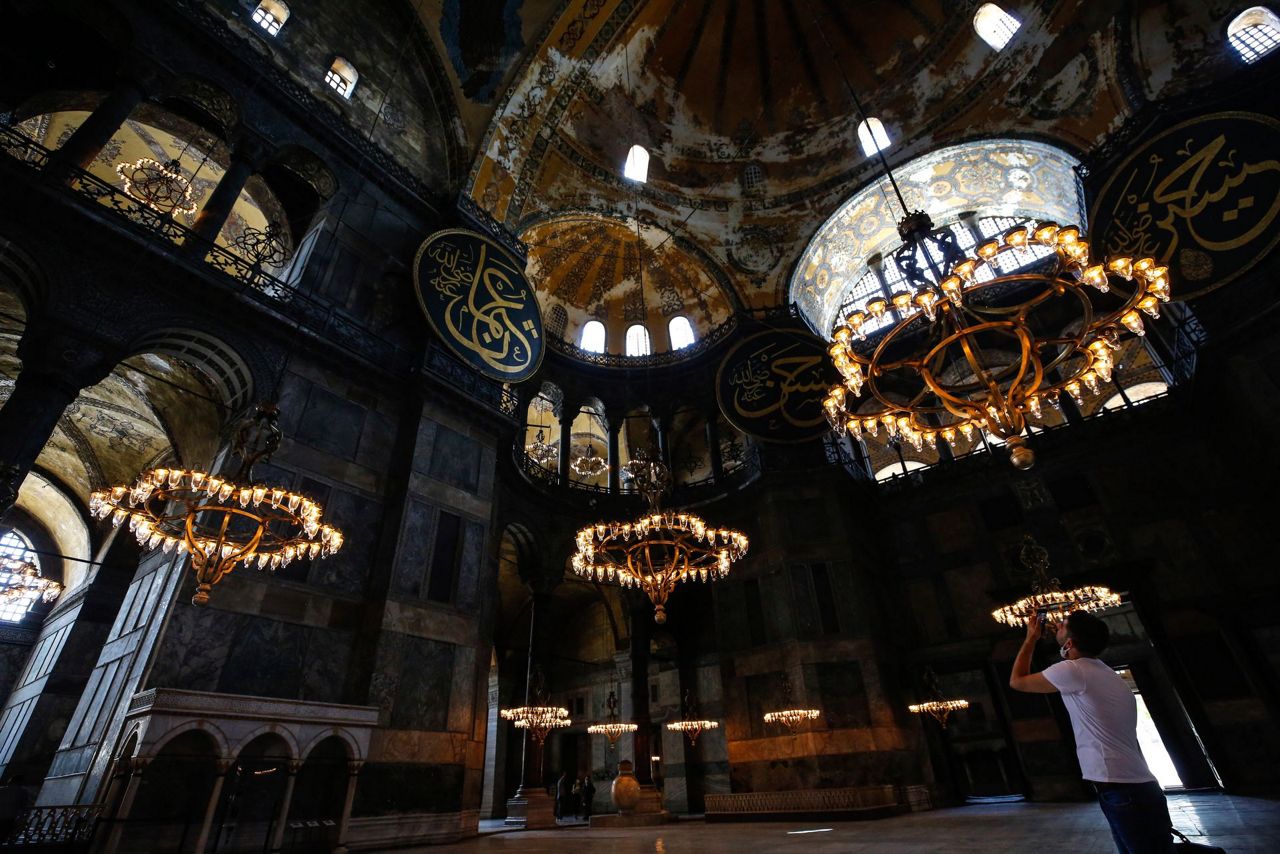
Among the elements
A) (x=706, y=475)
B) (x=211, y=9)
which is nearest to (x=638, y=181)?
(x=706, y=475)

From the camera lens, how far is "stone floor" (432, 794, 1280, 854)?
3920 millimetres

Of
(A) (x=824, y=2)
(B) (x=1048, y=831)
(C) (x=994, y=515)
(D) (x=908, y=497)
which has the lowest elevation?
(B) (x=1048, y=831)

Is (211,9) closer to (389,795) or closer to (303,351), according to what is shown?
(303,351)

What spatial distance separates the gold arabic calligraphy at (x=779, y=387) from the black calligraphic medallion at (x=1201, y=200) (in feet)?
16.2

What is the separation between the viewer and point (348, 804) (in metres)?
5.66

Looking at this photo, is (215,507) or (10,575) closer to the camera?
(215,507)

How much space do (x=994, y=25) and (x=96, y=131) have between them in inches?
618

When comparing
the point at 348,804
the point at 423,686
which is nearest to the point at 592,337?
the point at 423,686

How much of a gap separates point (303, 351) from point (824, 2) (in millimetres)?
14404

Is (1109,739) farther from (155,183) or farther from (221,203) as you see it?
(155,183)

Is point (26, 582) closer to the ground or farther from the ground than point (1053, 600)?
farther from the ground

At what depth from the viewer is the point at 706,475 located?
48.5ft

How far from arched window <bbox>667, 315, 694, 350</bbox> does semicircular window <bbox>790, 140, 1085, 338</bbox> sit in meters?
2.71

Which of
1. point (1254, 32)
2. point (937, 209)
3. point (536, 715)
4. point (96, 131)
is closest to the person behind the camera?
point (96, 131)
